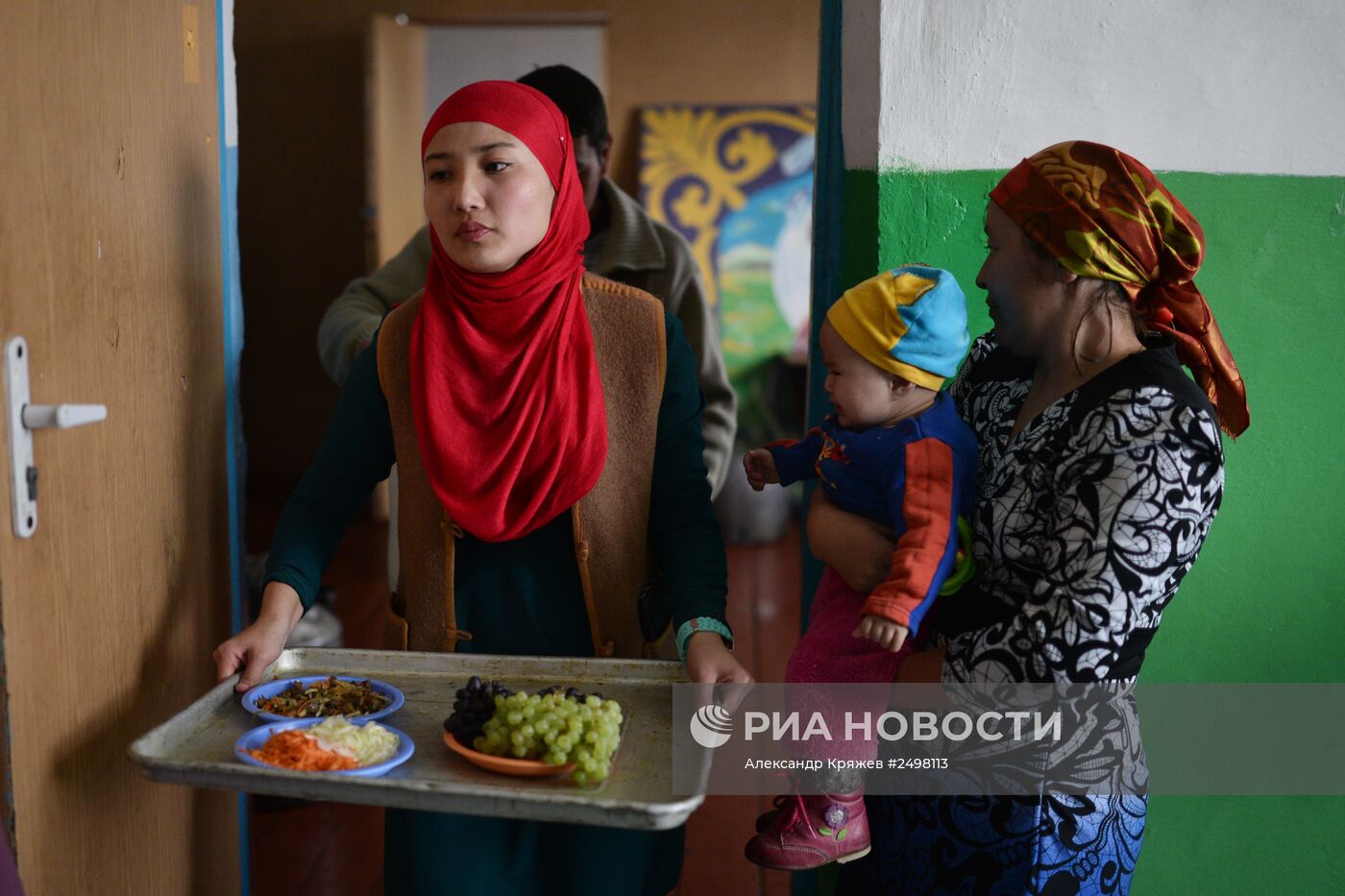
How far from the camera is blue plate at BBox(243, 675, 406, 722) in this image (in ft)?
4.45

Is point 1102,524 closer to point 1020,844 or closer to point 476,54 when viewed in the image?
point 1020,844

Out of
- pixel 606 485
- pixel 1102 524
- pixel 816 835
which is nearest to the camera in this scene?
pixel 1102 524

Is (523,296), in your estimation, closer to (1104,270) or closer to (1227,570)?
(1104,270)

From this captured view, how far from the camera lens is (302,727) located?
1326 millimetres

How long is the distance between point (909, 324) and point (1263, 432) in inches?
34.3

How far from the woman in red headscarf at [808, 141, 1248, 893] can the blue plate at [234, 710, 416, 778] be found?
0.62 m

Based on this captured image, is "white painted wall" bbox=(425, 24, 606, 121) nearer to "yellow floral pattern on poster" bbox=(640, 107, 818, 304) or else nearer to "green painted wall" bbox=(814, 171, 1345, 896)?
"yellow floral pattern on poster" bbox=(640, 107, 818, 304)

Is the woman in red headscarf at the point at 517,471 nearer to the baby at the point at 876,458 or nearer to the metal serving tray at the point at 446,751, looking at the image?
the metal serving tray at the point at 446,751

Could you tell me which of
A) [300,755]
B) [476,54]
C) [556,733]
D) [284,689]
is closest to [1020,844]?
[556,733]

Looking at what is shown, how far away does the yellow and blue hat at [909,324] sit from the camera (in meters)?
1.39

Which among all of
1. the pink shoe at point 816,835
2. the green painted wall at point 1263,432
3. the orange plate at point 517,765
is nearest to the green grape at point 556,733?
the orange plate at point 517,765

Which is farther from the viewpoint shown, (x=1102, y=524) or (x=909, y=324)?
(x=909, y=324)

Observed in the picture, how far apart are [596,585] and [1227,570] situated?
1.13m

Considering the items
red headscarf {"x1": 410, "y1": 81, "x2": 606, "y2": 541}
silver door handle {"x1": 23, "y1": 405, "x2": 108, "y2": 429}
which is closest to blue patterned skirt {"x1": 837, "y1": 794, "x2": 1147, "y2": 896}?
red headscarf {"x1": 410, "y1": 81, "x2": 606, "y2": 541}
